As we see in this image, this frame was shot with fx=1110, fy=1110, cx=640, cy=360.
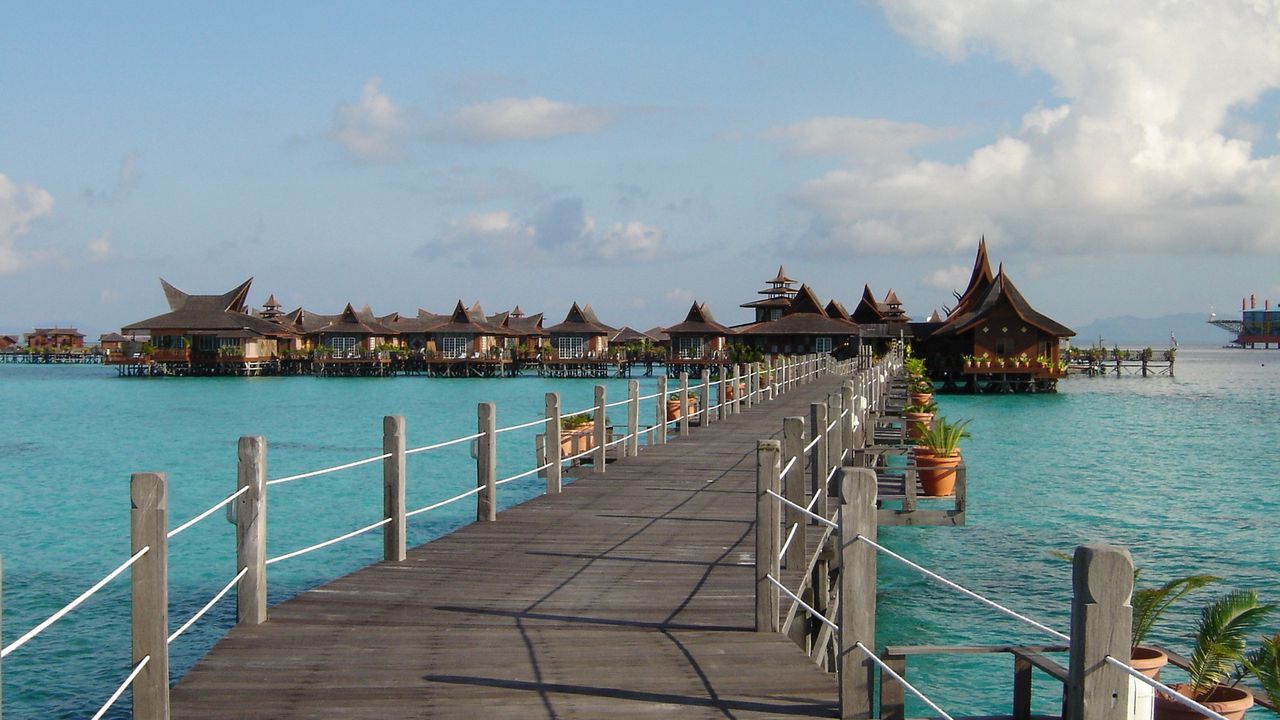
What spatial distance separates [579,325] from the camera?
9269cm

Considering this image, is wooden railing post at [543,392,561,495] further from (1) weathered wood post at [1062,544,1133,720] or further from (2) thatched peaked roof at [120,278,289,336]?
(2) thatched peaked roof at [120,278,289,336]

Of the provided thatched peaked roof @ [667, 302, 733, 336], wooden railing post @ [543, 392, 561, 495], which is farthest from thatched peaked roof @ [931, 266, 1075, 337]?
wooden railing post @ [543, 392, 561, 495]

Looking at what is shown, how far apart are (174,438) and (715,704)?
140 ft

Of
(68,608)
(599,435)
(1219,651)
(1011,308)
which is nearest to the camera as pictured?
(68,608)

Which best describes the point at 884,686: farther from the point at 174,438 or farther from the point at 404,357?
the point at 404,357

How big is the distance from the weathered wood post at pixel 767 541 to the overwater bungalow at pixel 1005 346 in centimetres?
6265

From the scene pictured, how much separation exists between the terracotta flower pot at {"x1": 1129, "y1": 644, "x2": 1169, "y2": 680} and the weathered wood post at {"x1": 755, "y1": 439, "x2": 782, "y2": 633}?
6.73ft

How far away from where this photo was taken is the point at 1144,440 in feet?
133

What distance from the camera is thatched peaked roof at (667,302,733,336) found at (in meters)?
79.2

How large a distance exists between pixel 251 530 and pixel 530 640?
5.77ft

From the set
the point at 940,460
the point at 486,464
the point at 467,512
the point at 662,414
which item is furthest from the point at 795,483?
the point at 467,512

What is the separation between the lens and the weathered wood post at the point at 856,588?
461 centimetres

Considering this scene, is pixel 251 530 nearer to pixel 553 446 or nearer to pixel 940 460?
pixel 553 446

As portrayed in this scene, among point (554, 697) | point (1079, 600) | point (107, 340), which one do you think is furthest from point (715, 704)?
point (107, 340)
